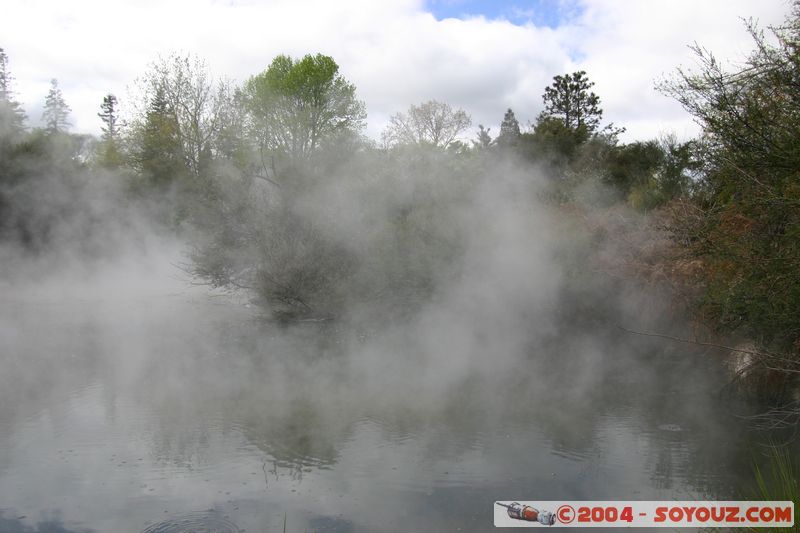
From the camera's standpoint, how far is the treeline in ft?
16.4

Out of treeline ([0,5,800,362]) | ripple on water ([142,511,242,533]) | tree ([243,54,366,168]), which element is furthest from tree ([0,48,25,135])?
ripple on water ([142,511,242,533])

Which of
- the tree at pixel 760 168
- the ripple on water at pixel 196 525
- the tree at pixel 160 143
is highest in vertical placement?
the tree at pixel 160 143

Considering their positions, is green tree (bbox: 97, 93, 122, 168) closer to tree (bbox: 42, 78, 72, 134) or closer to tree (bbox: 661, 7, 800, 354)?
tree (bbox: 42, 78, 72, 134)

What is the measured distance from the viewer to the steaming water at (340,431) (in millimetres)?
4805

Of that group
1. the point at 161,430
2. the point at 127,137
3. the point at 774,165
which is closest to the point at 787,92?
the point at 774,165

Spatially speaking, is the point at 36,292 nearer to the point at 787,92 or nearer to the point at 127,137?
the point at 127,137

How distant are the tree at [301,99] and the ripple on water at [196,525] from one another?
17.5 metres

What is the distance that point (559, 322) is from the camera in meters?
11.0

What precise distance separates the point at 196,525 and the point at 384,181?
841 cm

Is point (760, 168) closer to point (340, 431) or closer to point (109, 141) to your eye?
point (340, 431)

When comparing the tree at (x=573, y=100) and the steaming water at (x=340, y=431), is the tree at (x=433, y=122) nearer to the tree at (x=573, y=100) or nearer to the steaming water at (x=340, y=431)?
the tree at (x=573, y=100)

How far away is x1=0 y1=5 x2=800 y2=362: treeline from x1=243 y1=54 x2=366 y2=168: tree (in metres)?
0.06

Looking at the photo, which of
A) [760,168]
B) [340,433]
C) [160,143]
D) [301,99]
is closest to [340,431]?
Result: [340,433]

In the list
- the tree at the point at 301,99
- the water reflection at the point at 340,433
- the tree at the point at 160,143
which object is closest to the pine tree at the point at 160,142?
the tree at the point at 160,143
